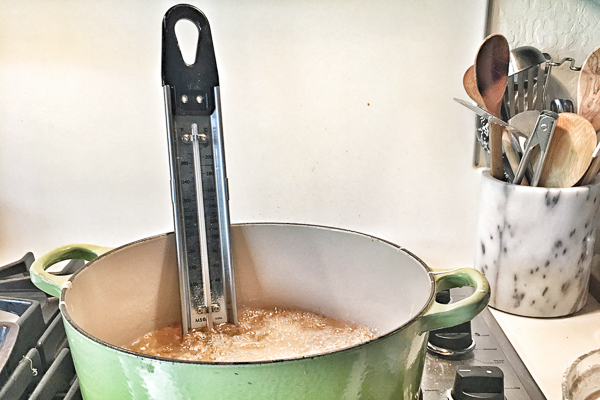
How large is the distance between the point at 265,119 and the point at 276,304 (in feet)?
1.00

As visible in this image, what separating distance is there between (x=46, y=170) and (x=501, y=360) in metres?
0.73

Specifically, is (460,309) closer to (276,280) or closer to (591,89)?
(276,280)

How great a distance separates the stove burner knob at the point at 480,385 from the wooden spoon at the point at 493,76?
0.31 meters

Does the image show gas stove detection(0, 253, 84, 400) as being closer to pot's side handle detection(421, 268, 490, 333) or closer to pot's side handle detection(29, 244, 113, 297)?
pot's side handle detection(29, 244, 113, 297)

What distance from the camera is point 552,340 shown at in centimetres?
64

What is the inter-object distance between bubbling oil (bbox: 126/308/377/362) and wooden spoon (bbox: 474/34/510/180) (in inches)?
12.2

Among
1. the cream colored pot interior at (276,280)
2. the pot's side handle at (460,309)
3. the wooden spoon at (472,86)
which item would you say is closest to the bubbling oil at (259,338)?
the cream colored pot interior at (276,280)

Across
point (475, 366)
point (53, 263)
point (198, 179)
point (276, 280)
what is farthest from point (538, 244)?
point (53, 263)

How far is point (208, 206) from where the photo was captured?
54cm

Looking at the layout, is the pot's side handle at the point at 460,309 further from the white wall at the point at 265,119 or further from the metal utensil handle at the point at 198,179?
the white wall at the point at 265,119

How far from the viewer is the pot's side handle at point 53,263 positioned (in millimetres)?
473

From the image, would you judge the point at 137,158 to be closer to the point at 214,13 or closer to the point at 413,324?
the point at 214,13

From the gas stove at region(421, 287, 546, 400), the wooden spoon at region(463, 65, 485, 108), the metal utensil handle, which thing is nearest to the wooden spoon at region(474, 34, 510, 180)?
the wooden spoon at region(463, 65, 485, 108)

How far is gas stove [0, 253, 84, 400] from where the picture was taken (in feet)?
1.63
